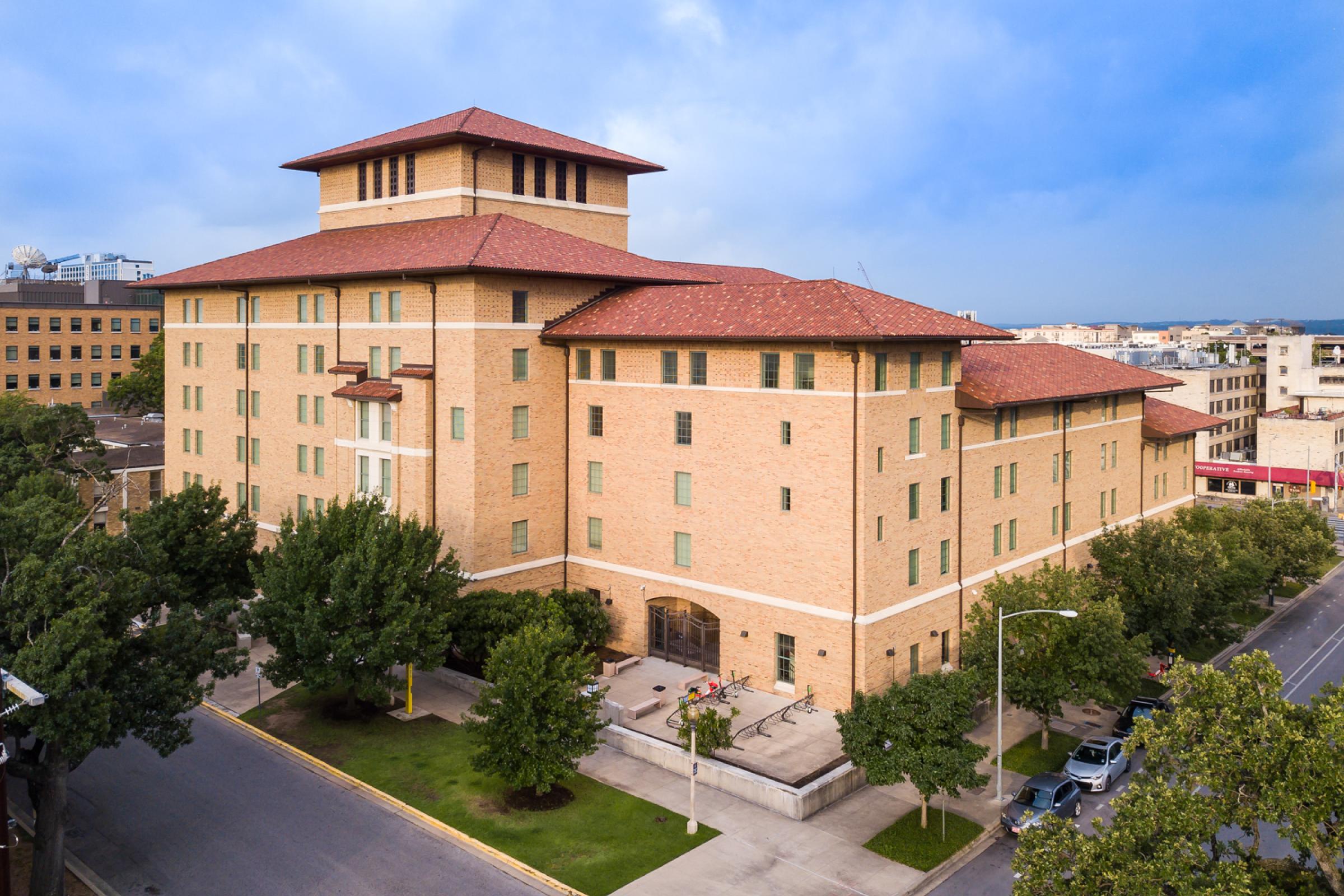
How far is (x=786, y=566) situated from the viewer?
4031 centimetres

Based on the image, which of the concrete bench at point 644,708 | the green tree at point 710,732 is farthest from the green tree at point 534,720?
the concrete bench at point 644,708

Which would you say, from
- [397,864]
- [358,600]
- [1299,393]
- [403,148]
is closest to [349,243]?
[403,148]

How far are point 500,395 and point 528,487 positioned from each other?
4528 millimetres

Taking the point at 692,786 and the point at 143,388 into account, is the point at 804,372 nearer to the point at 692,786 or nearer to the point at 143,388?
the point at 692,786

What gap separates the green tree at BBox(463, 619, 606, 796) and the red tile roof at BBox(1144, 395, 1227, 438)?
4067 cm

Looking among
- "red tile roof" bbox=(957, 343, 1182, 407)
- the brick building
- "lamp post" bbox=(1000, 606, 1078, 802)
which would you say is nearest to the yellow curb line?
the brick building

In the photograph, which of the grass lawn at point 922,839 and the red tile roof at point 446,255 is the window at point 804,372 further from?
the grass lawn at point 922,839

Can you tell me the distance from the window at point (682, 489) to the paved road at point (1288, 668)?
18.5 meters

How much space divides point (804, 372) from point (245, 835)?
24.7 m

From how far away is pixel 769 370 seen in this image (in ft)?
133

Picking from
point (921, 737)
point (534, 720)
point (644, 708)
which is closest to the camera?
point (921, 737)

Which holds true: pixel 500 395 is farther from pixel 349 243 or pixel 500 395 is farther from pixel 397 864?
pixel 397 864

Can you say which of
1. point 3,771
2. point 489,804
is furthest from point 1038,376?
point 3,771

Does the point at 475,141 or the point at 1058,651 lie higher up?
the point at 475,141
